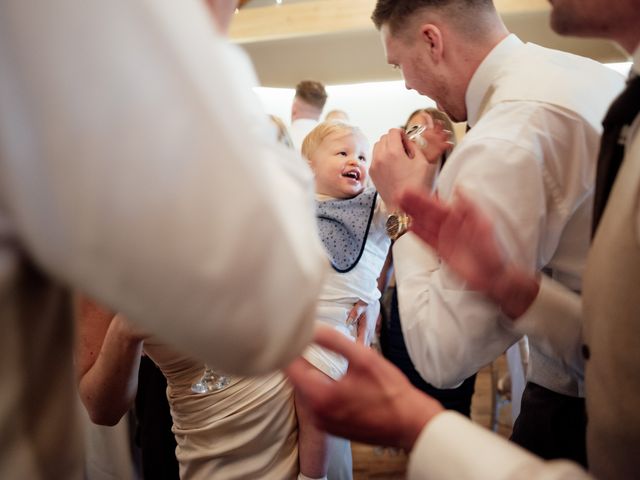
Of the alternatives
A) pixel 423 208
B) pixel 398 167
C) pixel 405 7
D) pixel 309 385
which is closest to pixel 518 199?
pixel 423 208

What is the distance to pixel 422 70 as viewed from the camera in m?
1.45

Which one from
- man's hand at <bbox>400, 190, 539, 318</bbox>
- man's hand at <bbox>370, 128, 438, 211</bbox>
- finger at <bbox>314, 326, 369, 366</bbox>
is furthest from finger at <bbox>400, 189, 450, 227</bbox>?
finger at <bbox>314, 326, 369, 366</bbox>

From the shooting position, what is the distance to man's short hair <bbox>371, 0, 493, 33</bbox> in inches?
53.9

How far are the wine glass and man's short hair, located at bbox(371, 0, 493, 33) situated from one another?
1036mm

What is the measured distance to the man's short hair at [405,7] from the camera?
53.9 inches

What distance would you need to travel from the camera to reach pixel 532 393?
1.20 meters

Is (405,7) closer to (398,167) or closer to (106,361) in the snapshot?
(398,167)

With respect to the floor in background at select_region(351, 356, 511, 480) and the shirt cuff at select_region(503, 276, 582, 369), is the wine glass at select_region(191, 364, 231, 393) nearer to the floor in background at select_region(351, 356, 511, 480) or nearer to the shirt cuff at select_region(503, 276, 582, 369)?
the shirt cuff at select_region(503, 276, 582, 369)

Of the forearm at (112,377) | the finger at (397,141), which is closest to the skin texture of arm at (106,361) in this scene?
the forearm at (112,377)

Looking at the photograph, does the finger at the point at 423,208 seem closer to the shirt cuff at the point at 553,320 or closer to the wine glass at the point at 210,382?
the shirt cuff at the point at 553,320

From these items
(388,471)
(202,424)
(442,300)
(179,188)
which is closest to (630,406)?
(442,300)

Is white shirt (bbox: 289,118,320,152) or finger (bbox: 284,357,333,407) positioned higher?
finger (bbox: 284,357,333,407)

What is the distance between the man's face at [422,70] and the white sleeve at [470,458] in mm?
1016

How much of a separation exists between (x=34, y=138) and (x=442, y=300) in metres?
0.82
